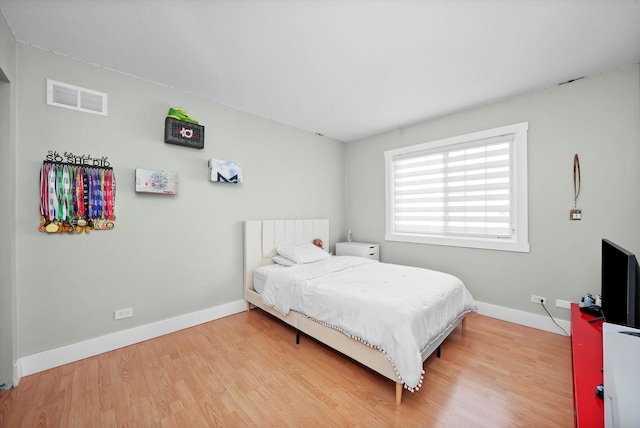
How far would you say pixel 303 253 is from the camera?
3.31 metres

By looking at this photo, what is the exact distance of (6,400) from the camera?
1.68m

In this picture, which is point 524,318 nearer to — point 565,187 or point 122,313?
point 565,187

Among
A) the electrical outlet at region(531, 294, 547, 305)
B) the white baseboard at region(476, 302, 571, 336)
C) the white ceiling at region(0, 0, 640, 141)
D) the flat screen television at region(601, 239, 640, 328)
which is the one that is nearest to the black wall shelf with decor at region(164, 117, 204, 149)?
the white ceiling at region(0, 0, 640, 141)

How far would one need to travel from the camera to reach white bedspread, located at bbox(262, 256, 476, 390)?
165 cm

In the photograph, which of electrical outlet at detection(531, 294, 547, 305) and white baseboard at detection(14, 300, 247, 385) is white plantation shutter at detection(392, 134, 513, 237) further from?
white baseboard at detection(14, 300, 247, 385)

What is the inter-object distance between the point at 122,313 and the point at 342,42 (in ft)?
10.2

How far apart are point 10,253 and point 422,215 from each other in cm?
418

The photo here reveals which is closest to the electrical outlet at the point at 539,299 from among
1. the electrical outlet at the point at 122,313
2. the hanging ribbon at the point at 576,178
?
the hanging ribbon at the point at 576,178

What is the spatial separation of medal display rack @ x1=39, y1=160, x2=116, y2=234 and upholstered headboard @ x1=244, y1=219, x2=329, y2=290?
4.56ft

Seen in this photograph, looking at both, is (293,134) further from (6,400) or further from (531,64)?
(6,400)

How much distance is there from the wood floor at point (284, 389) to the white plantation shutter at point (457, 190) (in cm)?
137

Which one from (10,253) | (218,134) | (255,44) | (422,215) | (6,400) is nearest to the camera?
(6,400)

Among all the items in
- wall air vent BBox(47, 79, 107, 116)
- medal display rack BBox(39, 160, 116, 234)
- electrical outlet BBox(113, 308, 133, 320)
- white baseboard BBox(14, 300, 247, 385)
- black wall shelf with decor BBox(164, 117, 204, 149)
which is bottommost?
white baseboard BBox(14, 300, 247, 385)

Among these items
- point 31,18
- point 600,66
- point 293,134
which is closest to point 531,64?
point 600,66
